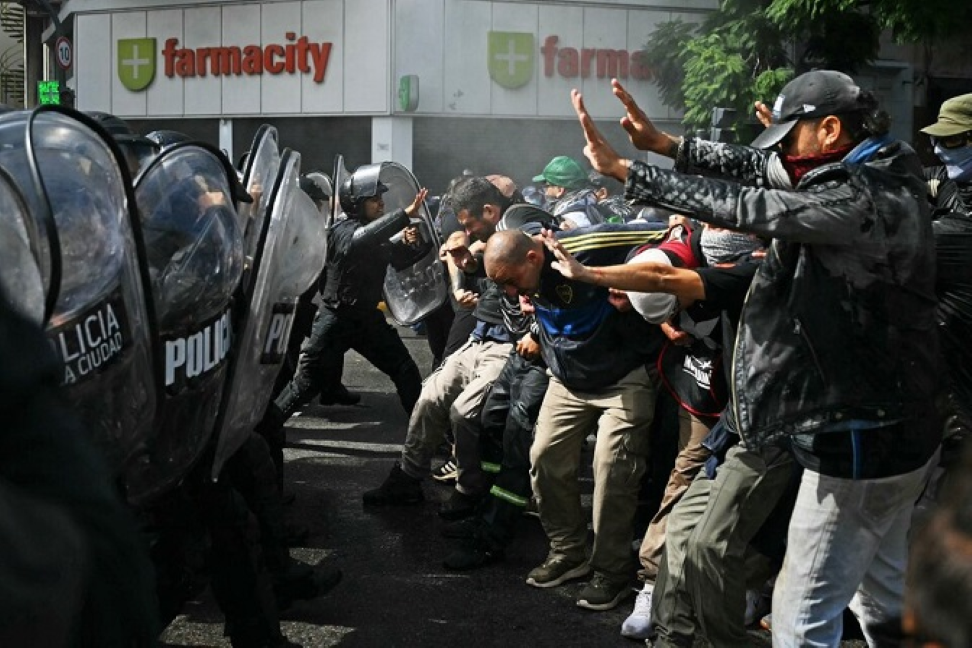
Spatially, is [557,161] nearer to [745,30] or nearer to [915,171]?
[745,30]

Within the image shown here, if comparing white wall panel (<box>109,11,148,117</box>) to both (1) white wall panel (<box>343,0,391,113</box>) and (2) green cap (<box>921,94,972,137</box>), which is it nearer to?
(1) white wall panel (<box>343,0,391,113</box>)

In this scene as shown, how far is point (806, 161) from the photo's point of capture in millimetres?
3457

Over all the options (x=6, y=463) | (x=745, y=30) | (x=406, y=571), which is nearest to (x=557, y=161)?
(x=745, y=30)

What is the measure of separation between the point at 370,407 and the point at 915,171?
6559 millimetres

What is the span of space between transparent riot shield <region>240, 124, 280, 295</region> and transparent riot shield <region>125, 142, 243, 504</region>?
13 centimetres

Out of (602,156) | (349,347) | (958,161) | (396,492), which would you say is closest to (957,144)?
(958,161)

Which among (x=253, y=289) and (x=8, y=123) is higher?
(x=8, y=123)

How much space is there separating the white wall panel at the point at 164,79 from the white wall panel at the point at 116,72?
0.62 ft

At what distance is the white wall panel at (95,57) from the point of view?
76.1 ft

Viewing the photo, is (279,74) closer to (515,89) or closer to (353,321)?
(515,89)

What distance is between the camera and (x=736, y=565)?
3.89 metres

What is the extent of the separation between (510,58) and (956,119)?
16.4 meters

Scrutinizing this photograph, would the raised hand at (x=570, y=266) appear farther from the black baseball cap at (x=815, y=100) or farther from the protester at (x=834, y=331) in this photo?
the black baseball cap at (x=815, y=100)

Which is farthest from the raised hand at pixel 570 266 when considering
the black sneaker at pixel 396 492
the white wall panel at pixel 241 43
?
the white wall panel at pixel 241 43
